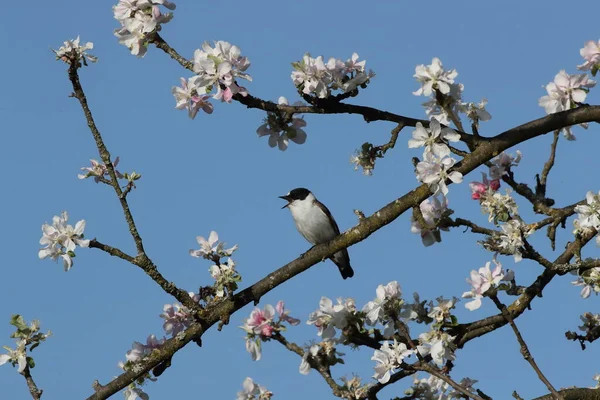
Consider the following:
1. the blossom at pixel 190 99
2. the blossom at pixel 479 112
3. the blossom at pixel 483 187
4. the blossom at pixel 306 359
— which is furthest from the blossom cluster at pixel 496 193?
the blossom at pixel 190 99

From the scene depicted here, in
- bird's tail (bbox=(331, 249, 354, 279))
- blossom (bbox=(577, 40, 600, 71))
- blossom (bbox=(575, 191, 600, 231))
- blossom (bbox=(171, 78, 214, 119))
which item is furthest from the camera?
bird's tail (bbox=(331, 249, 354, 279))

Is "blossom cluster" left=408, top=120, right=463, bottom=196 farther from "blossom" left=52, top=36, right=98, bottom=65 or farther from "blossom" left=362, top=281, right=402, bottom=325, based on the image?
"blossom" left=52, top=36, right=98, bottom=65

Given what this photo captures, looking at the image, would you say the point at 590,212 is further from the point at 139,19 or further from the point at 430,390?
the point at 139,19

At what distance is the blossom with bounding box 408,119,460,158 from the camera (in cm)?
626

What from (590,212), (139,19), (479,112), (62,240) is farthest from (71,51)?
(590,212)

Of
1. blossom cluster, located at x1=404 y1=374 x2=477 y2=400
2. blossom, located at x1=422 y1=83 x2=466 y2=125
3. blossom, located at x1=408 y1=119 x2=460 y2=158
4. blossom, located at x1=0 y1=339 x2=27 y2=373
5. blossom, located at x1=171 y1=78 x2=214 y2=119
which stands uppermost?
blossom, located at x1=171 y1=78 x2=214 y2=119

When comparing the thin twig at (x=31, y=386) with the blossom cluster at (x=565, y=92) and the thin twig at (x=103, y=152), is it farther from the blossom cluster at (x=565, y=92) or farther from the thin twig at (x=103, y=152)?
the blossom cluster at (x=565, y=92)

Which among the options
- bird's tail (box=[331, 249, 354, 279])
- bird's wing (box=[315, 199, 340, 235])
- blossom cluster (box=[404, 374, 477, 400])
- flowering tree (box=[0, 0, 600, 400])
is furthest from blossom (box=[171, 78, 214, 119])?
bird's tail (box=[331, 249, 354, 279])

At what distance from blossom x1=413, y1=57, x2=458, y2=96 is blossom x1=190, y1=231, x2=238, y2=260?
1769 millimetres

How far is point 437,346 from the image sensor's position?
5.79 metres

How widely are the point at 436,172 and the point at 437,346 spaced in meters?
1.17

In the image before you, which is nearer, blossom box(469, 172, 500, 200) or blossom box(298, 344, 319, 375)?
blossom box(298, 344, 319, 375)

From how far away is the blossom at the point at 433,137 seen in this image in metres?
6.26

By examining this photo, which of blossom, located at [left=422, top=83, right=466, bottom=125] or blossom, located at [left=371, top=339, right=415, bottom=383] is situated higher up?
blossom, located at [left=422, top=83, right=466, bottom=125]
